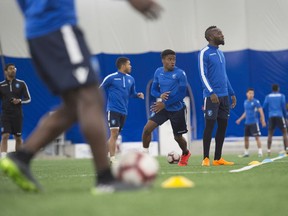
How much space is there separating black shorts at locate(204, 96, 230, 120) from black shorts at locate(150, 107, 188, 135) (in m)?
0.61

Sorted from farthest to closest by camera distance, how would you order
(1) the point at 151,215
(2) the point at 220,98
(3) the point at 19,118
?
(3) the point at 19,118
(2) the point at 220,98
(1) the point at 151,215

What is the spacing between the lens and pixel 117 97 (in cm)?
1227

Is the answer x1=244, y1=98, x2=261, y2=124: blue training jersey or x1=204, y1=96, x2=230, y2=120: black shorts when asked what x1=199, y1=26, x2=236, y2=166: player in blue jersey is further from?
x1=244, y1=98, x2=261, y2=124: blue training jersey

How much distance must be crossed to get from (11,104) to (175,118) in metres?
4.92

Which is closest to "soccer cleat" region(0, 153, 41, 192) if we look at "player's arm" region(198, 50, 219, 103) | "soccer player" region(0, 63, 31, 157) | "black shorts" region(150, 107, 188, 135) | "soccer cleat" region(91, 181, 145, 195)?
"soccer cleat" region(91, 181, 145, 195)

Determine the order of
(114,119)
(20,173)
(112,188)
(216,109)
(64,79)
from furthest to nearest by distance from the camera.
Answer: (114,119) → (216,109) → (20,173) → (64,79) → (112,188)

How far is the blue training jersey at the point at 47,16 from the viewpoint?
4727mm

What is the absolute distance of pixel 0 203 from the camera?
13.5 feet

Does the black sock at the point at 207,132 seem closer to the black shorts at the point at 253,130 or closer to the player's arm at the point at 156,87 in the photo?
the player's arm at the point at 156,87

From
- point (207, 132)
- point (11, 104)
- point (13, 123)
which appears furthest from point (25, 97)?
point (207, 132)

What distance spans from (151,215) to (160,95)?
25.7 feet

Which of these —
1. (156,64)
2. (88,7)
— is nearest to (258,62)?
(156,64)

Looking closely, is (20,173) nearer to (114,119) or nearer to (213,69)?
(213,69)

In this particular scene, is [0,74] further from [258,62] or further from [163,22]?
[258,62]
